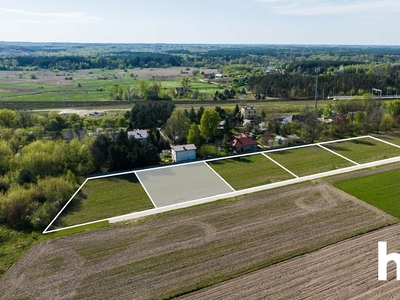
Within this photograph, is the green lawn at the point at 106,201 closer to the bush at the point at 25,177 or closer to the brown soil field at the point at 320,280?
the bush at the point at 25,177

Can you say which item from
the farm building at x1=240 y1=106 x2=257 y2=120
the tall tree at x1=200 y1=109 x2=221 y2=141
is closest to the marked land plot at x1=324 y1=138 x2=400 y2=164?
the tall tree at x1=200 y1=109 x2=221 y2=141

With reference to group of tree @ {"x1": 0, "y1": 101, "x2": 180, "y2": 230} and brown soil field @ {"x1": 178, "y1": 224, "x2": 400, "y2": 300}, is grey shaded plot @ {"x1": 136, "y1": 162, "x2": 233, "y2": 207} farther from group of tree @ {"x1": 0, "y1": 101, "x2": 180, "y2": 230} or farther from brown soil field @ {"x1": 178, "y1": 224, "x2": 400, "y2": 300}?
brown soil field @ {"x1": 178, "y1": 224, "x2": 400, "y2": 300}

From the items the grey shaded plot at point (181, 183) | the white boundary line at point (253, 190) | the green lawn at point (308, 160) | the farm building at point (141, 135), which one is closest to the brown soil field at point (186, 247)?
the white boundary line at point (253, 190)

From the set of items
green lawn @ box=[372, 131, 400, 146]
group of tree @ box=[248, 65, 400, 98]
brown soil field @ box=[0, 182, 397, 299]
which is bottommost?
brown soil field @ box=[0, 182, 397, 299]

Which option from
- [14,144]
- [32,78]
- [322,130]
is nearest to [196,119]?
[322,130]

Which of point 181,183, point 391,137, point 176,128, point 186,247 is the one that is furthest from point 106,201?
point 391,137

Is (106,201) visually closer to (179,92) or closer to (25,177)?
(25,177)
